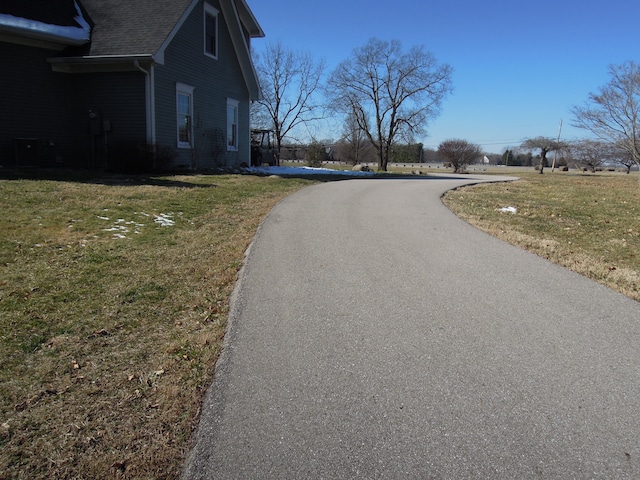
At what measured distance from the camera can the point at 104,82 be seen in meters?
15.4

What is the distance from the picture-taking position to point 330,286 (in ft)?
16.5

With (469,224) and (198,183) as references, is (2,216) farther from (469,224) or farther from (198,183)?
(469,224)

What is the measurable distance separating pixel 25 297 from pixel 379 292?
143 inches

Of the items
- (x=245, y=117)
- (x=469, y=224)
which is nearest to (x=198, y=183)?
(x=469, y=224)

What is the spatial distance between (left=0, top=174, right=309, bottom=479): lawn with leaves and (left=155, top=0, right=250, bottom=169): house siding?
29.3ft

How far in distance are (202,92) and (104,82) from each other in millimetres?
4050

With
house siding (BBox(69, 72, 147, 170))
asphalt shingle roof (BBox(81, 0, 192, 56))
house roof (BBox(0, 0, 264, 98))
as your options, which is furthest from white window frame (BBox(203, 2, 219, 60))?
house siding (BBox(69, 72, 147, 170))

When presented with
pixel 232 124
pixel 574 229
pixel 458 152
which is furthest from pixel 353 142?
pixel 574 229

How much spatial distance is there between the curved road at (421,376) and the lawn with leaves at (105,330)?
277 millimetres

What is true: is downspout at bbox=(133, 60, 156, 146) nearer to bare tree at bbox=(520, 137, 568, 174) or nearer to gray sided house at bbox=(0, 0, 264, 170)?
gray sided house at bbox=(0, 0, 264, 170)

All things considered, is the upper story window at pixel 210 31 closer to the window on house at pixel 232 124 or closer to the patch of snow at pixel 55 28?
the window on house at pixel 232 124

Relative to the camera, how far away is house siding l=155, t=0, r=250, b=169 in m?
16.1

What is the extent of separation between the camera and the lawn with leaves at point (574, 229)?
6.06m

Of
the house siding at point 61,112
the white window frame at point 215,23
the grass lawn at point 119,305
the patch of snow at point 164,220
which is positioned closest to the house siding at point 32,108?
the house siding at point 61,112
